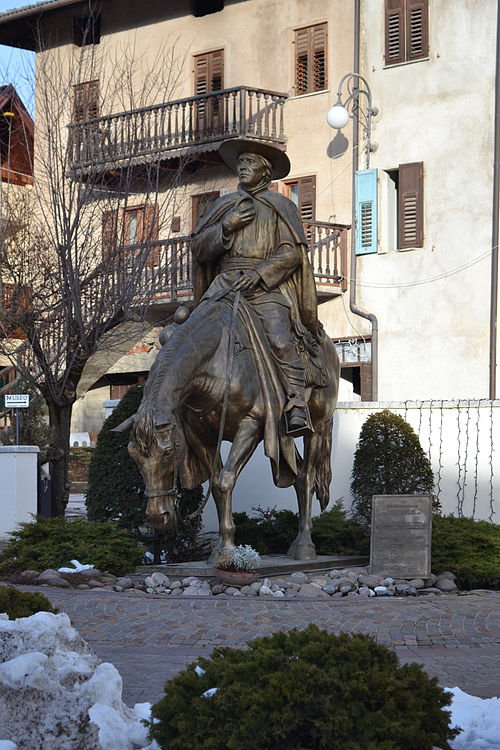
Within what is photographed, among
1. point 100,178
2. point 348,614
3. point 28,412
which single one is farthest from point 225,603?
point 28,412

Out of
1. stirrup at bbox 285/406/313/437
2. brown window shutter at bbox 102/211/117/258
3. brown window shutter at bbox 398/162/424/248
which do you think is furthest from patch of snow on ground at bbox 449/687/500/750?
brown window shutter at bbox 398/162/424/248

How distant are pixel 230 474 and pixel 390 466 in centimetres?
352

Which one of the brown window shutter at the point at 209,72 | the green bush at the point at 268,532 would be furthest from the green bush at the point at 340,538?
the brown window shutter at the point at 209,72

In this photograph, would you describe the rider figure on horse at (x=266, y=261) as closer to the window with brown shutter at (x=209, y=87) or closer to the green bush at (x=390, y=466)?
the green bush at (x=390, y=466)

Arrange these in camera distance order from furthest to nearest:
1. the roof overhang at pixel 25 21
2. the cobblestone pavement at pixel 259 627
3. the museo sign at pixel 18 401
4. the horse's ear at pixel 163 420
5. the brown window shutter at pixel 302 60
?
1. the roof overhang at pixel 25 21
2. the brown window shutter at pixel 302 60
3. the museo sign at pixel 18 401
4. the horse's ear at pixel 163 420
5. the cobblestone pavement at pixel 259 627

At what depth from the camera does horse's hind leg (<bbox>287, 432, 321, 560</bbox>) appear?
1275cm

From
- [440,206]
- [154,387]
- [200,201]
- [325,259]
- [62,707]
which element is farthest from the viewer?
[200,201]

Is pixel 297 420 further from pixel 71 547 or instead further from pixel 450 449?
pixel 450 449

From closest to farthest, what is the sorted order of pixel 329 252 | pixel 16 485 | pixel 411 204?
1. pixel 16 485
2. pixel 411 204
3. pixel 329 252

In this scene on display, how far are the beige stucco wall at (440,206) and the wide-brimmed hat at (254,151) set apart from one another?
1337cm

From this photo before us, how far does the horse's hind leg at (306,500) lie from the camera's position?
41.8 ft

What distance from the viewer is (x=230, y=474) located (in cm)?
1149

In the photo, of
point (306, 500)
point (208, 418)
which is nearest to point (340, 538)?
point (306, 500)

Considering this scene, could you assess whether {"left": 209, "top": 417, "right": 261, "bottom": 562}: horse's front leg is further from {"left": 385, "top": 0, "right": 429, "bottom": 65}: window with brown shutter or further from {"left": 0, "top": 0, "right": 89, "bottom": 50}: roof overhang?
{"left": 0, "top": 0, "right": 89, "bottom": 50}: roof overhang
